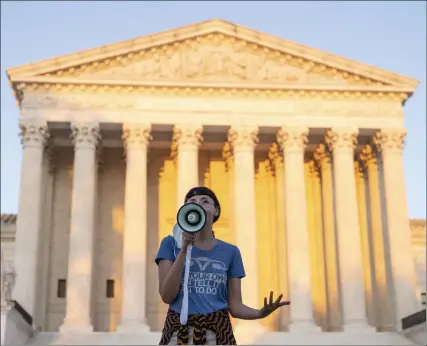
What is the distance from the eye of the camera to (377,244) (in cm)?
4238

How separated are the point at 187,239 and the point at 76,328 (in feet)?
106

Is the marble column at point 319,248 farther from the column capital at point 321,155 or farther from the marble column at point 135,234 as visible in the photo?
the marble column at point 135,234

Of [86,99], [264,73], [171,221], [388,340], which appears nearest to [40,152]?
[86,99]

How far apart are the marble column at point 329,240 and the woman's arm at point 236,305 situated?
119ft

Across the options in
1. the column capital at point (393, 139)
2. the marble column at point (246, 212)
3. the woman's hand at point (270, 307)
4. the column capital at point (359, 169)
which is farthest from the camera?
the column capital at point (359, 169)

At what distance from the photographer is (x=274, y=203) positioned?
45500 millimetres

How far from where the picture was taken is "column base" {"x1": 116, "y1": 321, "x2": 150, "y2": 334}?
36375 mm

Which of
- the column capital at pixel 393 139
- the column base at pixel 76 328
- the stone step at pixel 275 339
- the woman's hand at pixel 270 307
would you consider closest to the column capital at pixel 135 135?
the column base at pixel 76 328

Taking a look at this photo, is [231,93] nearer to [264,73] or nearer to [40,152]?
[264,73]

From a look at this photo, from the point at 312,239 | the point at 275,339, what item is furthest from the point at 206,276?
the point at 312,239

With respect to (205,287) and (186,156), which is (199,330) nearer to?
(205,287)

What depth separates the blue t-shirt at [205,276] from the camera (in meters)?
5.94

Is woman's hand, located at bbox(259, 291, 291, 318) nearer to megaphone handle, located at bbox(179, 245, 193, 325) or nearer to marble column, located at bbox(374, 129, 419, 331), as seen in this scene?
megaphone handle, located at bbox(179, 245, 193, 325)

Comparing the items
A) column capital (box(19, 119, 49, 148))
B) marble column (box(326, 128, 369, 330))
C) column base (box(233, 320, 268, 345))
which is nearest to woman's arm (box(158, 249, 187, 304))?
column base (box(233, 320, 268, 345))
